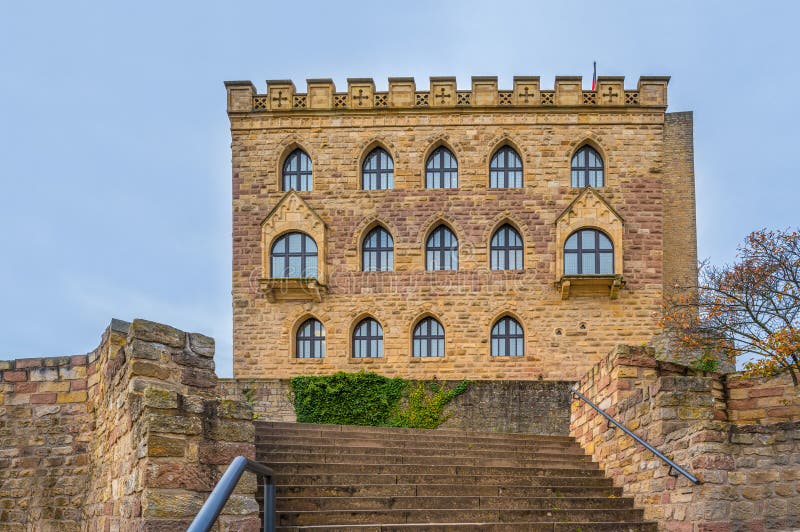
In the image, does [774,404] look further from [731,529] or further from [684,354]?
[684,354]

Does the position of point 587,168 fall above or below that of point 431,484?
above

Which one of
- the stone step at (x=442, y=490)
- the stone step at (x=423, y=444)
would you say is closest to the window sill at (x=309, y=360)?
the stone step at (x=423, y=444)

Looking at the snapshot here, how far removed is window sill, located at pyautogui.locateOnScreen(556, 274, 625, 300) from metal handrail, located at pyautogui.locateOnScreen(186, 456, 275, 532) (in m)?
19.3

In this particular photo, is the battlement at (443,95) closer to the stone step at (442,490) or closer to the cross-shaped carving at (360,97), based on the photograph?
the cross-shaped carving at (360,97)

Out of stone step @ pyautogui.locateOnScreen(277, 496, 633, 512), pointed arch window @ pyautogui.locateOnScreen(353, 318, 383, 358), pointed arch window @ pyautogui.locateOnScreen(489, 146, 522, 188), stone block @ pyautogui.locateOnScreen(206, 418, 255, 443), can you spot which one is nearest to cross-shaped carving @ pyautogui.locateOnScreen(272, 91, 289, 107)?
pointed arch window @ pyautogui.locateOnScreen(489, 146, 522, 188)

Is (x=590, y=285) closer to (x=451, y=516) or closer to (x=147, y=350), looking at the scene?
(x=451, y=516)

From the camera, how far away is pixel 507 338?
25.4m

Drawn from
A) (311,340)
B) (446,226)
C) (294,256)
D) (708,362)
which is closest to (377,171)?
(446,226)

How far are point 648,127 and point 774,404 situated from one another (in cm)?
1355

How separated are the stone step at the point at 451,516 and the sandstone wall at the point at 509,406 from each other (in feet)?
30.1

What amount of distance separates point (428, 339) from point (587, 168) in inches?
280

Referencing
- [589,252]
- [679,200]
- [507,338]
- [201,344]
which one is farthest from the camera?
[679,200]

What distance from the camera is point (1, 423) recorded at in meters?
12.9

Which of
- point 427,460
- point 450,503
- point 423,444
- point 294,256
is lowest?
point 450,503
